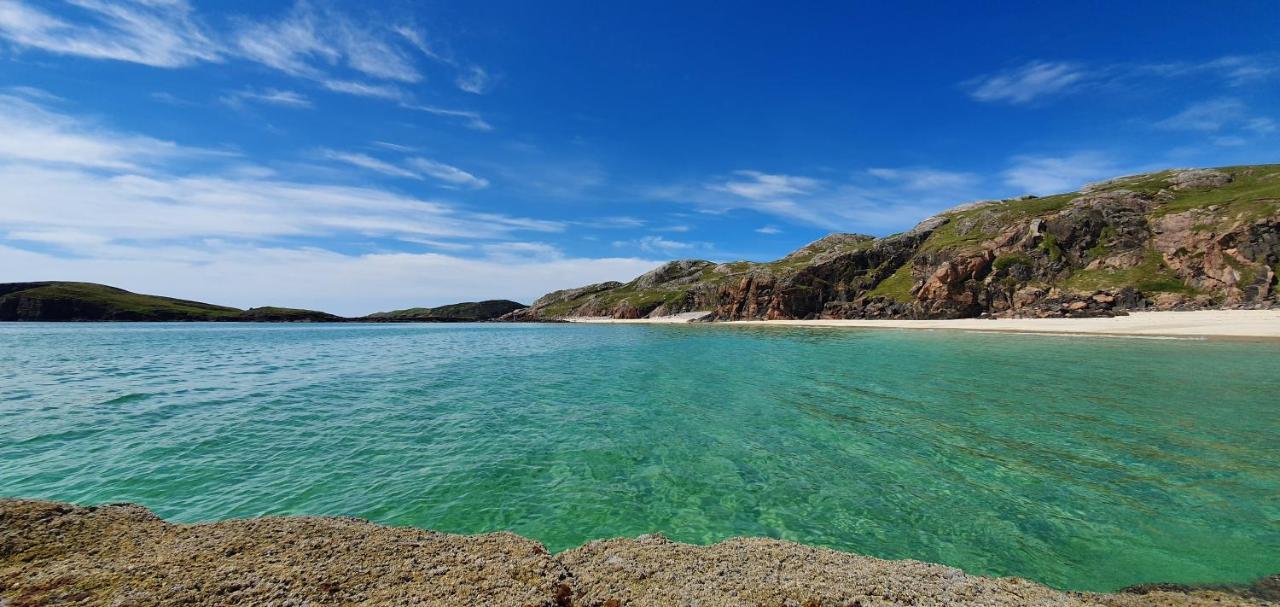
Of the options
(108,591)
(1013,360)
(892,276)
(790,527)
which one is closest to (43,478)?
(108,591)

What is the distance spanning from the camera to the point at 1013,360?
3700 cm

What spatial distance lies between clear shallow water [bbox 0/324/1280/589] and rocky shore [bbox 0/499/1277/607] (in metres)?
2.26

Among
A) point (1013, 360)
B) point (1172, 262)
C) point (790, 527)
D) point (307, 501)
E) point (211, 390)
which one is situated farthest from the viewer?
point (1172, 262)

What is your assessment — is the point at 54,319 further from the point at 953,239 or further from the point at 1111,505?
the point at 953,239

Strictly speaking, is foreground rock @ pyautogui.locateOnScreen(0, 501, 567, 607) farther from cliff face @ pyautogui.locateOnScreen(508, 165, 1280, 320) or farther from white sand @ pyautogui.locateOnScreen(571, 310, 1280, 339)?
cliff face @ pyautogui.locateOnScreen(508, 165, 1280, 320)

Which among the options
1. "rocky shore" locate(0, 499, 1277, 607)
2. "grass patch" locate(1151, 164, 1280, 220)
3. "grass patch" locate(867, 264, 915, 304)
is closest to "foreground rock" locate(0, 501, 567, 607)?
"rocky shore" locate(0, 499, 1277, 607)

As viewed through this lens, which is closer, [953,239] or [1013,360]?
[1013,360]

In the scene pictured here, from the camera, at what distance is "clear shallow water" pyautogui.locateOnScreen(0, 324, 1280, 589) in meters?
9.89

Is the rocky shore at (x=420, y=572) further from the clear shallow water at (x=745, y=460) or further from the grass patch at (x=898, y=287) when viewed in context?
the grass patch at (x=898, y=287)

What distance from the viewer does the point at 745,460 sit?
573 inches

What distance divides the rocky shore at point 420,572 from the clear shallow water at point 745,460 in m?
2.26

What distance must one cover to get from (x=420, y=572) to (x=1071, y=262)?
141383 mm

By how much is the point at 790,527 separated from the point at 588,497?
16.5ft

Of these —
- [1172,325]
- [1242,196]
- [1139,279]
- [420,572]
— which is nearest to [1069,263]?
[1139,279]
